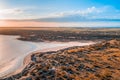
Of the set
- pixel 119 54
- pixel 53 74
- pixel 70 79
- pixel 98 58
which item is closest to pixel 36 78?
pixel 53 74

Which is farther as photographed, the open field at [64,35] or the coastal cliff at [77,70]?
the open field at [64,35]

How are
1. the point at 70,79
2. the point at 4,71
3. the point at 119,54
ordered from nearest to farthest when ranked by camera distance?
the point at 70,79, the point at 4,71, the point at 119,54

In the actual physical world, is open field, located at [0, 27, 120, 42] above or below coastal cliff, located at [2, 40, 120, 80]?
below

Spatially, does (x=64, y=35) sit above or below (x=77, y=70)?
below

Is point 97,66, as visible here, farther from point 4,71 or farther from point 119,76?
point 4,71

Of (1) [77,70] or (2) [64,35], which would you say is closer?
(1) [77,70]

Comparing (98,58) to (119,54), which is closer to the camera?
(98,58)

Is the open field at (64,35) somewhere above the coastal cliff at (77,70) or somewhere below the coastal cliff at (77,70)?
below

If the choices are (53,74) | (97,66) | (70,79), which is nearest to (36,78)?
(53,74)

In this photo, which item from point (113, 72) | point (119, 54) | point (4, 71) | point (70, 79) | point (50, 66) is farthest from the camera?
point (119, 54)

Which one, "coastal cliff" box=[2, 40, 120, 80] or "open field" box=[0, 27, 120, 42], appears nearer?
"coastal cliff" box=[2, 40, 120, 80]
